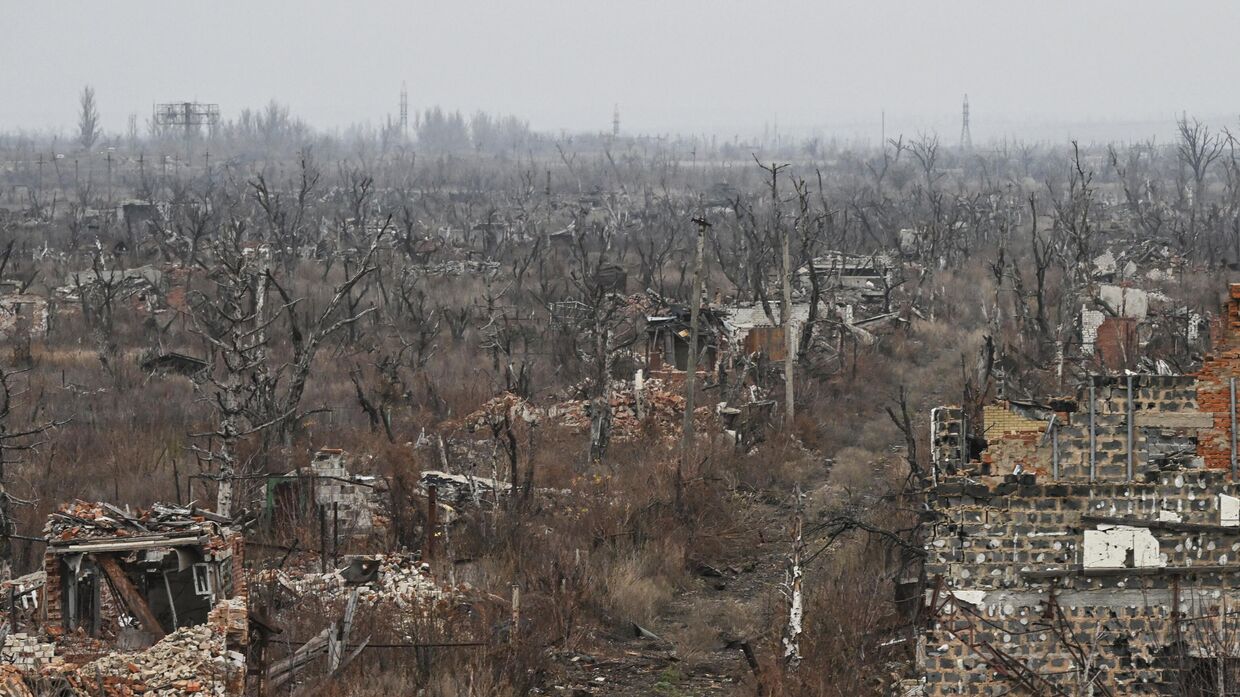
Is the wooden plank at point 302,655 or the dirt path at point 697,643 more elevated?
the wooden plank at point 302,655

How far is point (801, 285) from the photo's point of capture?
120 feet

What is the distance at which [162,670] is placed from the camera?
9539 millimetres

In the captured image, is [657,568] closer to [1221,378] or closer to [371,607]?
[371,607]

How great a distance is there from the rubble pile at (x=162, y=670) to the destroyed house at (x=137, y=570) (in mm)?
310

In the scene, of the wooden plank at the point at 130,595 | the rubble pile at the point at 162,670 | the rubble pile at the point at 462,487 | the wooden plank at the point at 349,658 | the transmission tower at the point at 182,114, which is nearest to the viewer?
the rubble pile at the point at 162,670

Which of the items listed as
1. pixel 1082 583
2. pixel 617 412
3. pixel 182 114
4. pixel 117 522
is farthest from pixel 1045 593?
pixel 182 114

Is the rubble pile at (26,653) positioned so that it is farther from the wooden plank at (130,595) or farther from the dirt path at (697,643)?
the dirt path at (697,643)

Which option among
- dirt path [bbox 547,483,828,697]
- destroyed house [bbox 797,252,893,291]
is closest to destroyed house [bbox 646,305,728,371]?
destroyed house [bbox 797,252,893,291]

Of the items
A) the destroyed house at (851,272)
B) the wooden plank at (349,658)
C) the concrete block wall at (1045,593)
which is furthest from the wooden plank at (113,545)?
the destroyed house at (851,272)

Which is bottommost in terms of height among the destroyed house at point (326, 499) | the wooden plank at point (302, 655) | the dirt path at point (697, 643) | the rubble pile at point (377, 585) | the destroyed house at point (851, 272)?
the dirt path at point (697, 643)

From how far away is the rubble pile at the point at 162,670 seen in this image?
950 cm

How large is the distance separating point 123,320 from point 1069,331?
66.8 feet

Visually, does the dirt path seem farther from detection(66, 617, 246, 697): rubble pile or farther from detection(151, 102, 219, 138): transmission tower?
detection(151, 102, 219, 138): transmission tower

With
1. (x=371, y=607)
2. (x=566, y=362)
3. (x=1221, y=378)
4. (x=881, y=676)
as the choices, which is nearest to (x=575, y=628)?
(x=371, y=607)
